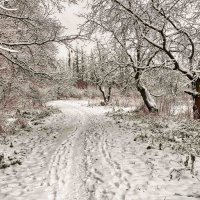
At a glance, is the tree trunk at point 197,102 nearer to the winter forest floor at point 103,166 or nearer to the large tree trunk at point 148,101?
the winter forest floor at point 103,166

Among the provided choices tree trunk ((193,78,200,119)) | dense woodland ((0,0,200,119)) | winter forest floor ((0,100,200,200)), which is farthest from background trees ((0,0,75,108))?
tree trunk ((193,78,200,119))

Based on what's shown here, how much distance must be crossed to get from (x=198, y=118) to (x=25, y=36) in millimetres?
8265

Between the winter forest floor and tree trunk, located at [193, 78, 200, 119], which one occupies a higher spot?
tree trunk, located at [193, 78, 200, 119]

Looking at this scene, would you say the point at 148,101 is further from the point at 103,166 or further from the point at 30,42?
the point at 103,166

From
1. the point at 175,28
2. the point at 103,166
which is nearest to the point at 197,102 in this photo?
the point at 175,28

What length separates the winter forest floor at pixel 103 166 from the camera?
609 centimetres

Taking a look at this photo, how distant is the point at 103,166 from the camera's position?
775cm

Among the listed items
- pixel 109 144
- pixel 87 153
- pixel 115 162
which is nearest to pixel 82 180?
pixel 115 162

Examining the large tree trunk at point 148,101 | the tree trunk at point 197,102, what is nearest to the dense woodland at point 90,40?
the tree trunk at point 197,102

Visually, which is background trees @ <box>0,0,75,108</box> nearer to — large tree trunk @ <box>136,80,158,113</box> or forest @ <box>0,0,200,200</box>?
forest @ <box>0,0,200,200</box>

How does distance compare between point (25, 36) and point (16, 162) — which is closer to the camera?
point (16, 162)

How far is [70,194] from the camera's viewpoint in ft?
19.7

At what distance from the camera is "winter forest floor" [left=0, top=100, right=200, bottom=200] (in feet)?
20.0

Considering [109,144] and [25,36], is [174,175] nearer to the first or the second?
[109,144]
